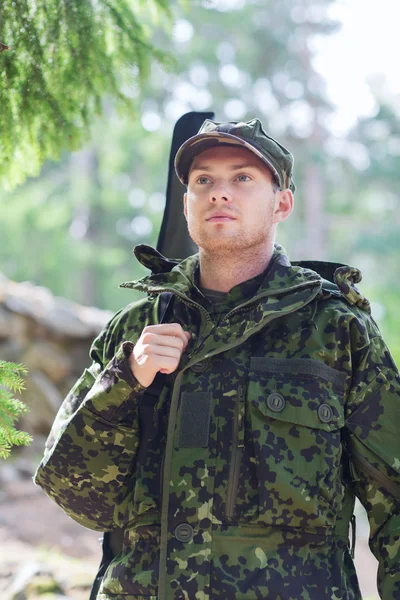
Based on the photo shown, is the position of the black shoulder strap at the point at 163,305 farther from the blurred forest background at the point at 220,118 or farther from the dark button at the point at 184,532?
the blurred forest background at the point at 220,118

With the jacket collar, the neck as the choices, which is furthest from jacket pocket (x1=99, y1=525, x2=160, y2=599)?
the neck

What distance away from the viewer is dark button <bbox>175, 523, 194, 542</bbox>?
2.65m

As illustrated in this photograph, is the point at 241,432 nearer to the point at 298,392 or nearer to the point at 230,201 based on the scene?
the point at 298,392

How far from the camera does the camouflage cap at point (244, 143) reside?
307cm

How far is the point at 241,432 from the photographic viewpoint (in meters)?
2.76

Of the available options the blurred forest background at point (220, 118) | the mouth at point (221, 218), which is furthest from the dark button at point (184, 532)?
the blurred forest background at point (220, 118)

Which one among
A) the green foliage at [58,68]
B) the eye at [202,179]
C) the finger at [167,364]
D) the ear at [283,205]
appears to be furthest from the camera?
the green foliage at [58,68]

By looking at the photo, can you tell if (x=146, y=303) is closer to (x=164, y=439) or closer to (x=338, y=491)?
(x=164, y=439)

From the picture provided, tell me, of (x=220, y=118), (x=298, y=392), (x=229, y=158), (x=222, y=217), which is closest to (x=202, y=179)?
(x=229, y=158)

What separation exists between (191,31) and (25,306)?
46.4 ft

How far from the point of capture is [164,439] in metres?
2.90

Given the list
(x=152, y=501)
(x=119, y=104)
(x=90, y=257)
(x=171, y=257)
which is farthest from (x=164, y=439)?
(x=90, y=257)

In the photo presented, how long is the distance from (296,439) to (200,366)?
46 cm

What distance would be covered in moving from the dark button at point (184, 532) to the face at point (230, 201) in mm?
1096
